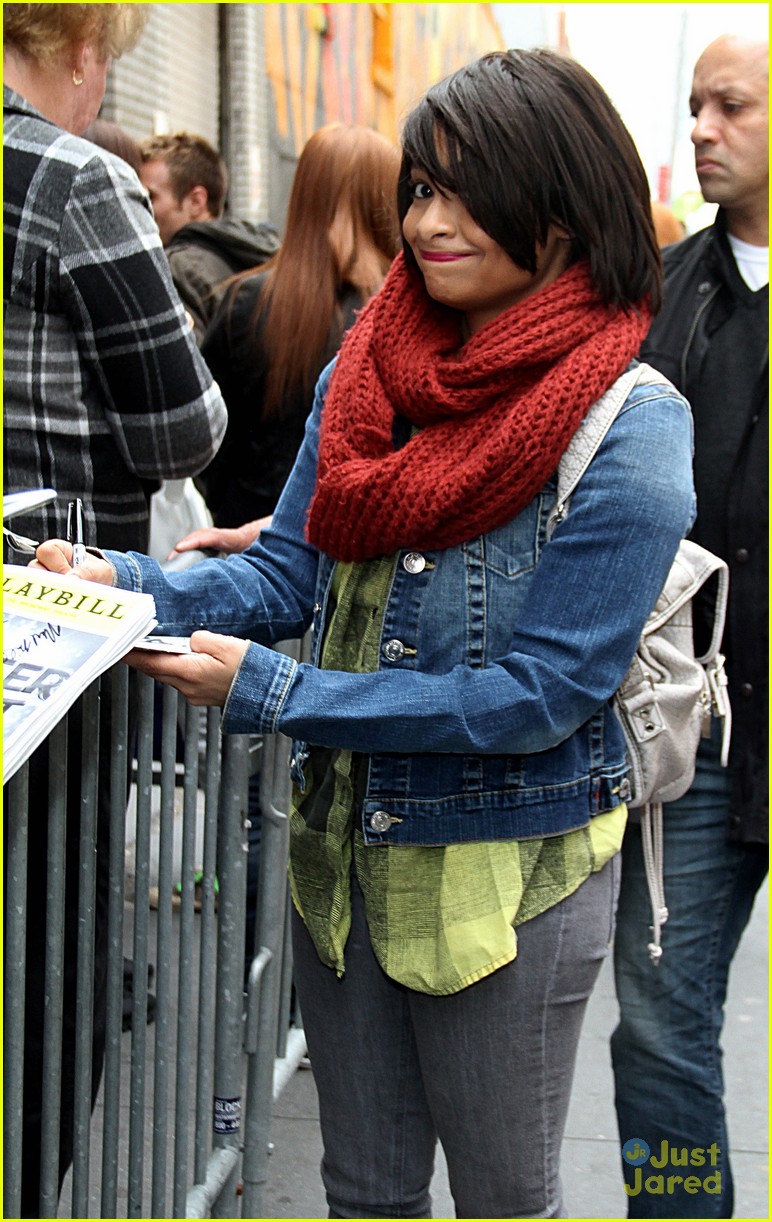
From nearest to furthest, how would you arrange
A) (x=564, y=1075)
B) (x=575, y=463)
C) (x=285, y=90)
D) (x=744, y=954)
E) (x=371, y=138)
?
(x=575, y=463)
(x=564, y=1075)
(x=371, y=138)
(x=744, y=954)
(x=285, y=90)

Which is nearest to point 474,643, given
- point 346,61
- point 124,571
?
point 124,571

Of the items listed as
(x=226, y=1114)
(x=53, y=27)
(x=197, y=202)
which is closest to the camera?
(x=53, y=27)

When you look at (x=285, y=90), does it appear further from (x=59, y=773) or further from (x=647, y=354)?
(x=59, y=773)

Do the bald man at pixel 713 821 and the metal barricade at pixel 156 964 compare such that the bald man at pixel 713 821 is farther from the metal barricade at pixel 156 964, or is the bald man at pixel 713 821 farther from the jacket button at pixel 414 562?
the jacket button at pixel 414 562

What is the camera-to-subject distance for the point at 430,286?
205cm

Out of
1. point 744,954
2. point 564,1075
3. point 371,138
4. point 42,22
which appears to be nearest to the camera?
point 564,1075

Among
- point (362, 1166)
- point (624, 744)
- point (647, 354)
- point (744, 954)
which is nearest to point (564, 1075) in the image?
point (362, 1166)

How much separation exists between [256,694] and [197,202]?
402cm

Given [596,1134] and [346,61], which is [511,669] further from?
[346,61]

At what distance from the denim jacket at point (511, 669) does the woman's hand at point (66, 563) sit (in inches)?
→ 1.2

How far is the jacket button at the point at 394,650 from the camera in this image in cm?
204

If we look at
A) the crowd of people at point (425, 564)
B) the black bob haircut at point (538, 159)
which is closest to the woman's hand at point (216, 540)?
the crowd of people at point (425, 564)

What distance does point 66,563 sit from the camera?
2070mm

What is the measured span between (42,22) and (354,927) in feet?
5.26
